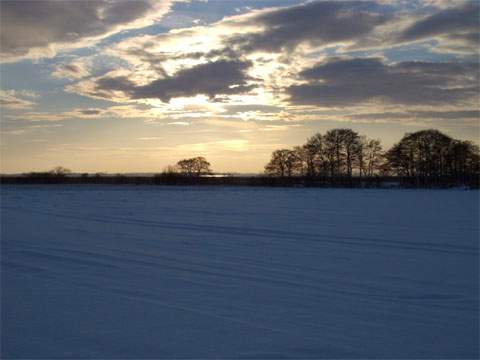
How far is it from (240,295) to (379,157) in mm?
76917

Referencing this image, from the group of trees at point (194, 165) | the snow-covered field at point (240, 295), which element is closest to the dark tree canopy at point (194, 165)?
the group of trees at point (194, 165)

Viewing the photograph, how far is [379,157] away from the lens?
78875mm

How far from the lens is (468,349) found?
453cm

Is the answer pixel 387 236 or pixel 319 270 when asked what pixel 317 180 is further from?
pixel 319 270

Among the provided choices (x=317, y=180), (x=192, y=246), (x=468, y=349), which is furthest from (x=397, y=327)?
(x=317, y=180)

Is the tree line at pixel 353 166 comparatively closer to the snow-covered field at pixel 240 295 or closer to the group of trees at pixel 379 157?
the group of trees at pixel 379 157

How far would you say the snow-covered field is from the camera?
4.57 metres

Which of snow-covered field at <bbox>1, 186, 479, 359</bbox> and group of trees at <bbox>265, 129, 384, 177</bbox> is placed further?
group of trees at <bbox>265, 129, 384, 177</bbox>

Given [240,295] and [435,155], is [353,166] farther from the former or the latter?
[240,295]

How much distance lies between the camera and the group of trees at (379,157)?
2805 inches

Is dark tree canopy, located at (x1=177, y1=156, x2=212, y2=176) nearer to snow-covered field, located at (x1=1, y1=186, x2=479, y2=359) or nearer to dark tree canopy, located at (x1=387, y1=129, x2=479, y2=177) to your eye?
dark tree canopy, located at (x1=387, y1=129, x2=479, y2=177)

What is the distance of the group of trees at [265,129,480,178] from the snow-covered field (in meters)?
64.6

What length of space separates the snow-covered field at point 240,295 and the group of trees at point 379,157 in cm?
6457

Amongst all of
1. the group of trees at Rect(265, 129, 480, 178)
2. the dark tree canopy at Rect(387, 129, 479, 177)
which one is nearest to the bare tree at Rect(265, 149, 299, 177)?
the group of trees at Rect(265, 129, 480, 178)
